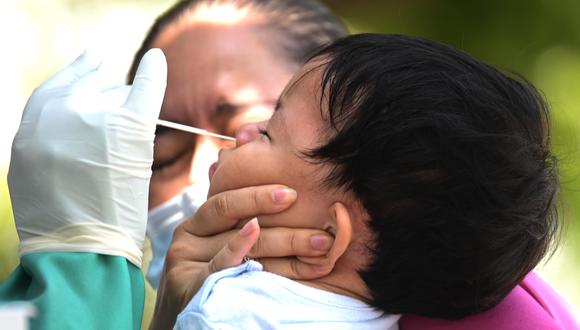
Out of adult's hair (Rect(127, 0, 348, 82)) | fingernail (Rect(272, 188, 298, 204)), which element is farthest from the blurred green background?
fingernail (Rect(272, 188, 298, 204))

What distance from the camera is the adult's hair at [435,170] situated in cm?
90

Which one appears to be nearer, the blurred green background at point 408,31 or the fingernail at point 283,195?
the fingernail at point 283,195

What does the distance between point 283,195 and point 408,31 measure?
160cm

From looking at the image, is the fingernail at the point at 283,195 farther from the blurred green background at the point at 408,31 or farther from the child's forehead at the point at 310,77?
the blurred green background at the point at 408,31

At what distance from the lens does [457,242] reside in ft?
3.01

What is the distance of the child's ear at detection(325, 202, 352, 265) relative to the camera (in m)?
0.93

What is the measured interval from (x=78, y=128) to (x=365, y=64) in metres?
0.32

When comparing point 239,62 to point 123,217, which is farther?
point 239,62

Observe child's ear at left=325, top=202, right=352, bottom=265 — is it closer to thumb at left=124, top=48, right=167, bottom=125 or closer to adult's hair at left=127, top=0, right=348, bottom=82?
thumb at left=124, top=48, right=167, bottom=125

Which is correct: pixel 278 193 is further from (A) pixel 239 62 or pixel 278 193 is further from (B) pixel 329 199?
(A) pixel 239 62

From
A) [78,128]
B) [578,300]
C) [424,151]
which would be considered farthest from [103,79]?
[578,300]

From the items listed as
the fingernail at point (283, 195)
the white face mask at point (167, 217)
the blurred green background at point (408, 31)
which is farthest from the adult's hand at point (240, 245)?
the blurred green background at point (408, 31)

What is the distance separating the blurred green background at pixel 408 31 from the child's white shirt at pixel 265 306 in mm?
1126

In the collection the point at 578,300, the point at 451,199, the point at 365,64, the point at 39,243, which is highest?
the point at 365,64
